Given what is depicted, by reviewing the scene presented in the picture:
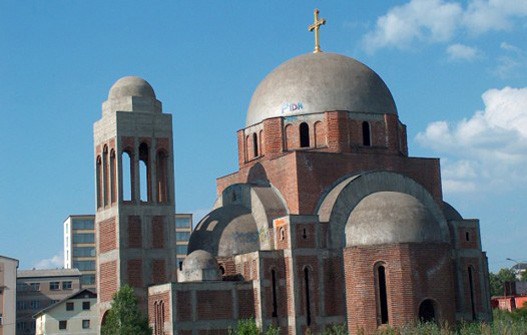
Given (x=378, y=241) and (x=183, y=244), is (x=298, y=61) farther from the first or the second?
(x=183, y=244)

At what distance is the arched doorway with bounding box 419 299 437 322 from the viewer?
35.3 meters

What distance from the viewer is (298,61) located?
41.4 metres

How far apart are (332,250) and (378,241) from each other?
193 cm

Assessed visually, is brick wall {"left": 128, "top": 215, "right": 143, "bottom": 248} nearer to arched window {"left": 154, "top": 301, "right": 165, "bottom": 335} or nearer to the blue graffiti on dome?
arched window {"left": 154, "top": 301, "right": 165, "bottom": 335}

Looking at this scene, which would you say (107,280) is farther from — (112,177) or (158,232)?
(112,177)

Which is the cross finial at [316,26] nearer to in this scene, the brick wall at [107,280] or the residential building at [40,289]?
the brick wall at [107,280]

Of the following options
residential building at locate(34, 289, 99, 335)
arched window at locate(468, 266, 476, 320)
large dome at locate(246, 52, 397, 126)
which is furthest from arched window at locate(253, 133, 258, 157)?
residential building at locate(34, 289, 99, 335)

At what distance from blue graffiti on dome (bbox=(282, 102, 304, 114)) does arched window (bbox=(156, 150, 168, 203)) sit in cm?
572

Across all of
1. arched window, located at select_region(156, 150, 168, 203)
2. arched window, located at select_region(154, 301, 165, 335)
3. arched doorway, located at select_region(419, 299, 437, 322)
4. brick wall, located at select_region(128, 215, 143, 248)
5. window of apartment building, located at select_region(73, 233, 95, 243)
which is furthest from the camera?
window of apartment building, located at select_region(73, 233, 95, 243)

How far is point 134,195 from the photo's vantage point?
36.8 m

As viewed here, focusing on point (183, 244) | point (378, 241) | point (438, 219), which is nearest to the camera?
point (378, 241)

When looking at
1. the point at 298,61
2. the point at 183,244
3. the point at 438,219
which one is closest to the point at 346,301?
the point at 438,219

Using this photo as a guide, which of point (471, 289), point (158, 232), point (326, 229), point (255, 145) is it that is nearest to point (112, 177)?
point (158, 232)

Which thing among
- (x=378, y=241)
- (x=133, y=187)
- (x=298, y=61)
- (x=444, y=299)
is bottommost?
(x=444, y=299)
